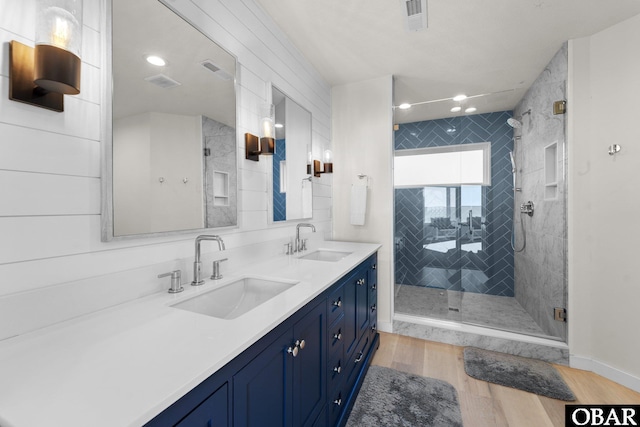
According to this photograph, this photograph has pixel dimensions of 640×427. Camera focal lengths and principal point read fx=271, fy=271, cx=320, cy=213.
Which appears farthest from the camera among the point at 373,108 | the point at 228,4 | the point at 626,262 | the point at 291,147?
the point at 373,108

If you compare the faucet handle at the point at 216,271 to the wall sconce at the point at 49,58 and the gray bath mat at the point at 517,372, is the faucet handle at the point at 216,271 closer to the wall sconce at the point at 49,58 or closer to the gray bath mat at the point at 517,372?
the wall sconce at the point at 49,58

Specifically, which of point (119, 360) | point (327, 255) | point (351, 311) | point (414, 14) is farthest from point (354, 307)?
point (414, 14)

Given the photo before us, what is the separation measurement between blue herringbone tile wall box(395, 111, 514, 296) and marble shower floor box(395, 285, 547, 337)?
9 cm

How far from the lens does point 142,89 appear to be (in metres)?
1.13

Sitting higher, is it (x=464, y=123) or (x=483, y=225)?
(x=464, y=123)

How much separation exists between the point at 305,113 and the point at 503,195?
254 cm

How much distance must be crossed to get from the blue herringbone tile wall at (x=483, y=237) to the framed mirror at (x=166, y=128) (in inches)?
86.3

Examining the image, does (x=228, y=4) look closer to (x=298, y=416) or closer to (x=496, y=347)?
(x=298, y=416)

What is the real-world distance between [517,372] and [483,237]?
148cm

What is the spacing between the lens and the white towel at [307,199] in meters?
2.42

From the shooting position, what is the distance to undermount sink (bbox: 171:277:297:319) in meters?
1.17

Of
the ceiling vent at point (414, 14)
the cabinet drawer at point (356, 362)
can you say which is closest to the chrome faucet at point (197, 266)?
the cabinet drawer at point (356, 362)

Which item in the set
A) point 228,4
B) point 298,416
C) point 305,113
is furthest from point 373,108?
point 298,416

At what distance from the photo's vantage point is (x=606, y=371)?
2.01 metres
